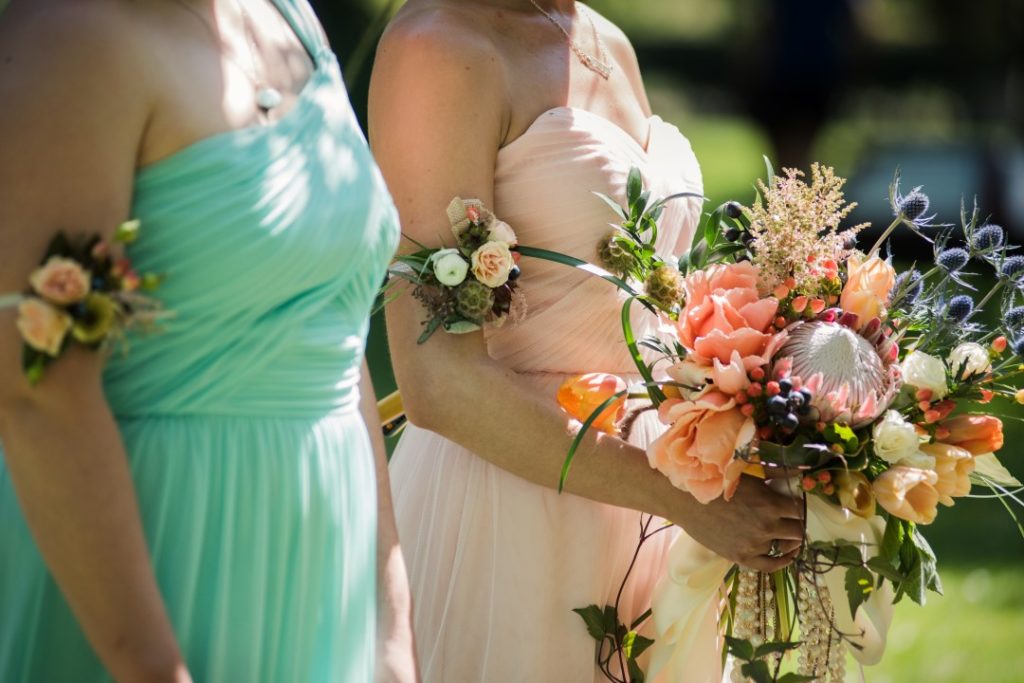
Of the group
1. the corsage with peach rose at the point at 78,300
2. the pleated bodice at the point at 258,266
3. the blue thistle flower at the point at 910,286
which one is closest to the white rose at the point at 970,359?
the blue thistle flower at the point at 910,286

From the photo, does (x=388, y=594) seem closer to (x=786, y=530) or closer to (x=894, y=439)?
(x=786, y=530)

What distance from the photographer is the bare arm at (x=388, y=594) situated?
2.07 metres

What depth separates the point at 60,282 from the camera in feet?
4.84

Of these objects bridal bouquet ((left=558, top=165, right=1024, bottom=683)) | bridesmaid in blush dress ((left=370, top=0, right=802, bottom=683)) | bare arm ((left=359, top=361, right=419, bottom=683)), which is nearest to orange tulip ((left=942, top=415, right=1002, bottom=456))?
bridal bouquet ((left=558, top=165, right=1024, bottom=683))

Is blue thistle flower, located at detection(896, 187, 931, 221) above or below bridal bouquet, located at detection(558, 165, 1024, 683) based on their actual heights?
above

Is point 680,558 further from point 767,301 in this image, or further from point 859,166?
point 859,166

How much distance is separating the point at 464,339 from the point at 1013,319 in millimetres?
995

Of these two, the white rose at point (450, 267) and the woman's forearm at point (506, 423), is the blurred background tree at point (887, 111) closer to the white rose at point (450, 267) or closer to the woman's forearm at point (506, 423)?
the woman's forearm at point (506, 423)

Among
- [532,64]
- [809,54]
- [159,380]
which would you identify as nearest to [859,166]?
[809,54]

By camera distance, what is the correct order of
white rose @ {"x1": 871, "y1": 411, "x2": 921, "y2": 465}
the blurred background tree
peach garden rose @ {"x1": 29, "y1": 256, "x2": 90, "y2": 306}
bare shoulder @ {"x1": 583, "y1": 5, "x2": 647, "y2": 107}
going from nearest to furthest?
1. peach garden rose @ {"x1": 29, "y1": 256, "x2": 90, "y2": 306}
2. white rose @ {"x1": 871, "y1": 411, "x2": 921, "y2": 465}
3. bare shoulder @ {"x1": 583, "y1": 5, "x2": 647, "y2": 107}
4. the blurred background tree

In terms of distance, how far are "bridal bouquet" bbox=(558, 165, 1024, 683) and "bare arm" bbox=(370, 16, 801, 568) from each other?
71mm

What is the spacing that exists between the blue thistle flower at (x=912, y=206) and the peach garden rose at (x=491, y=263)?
2.41 feet

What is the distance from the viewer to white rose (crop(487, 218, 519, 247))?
2.36 m

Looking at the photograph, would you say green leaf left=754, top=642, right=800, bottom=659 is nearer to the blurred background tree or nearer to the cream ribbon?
the cream ribbon
